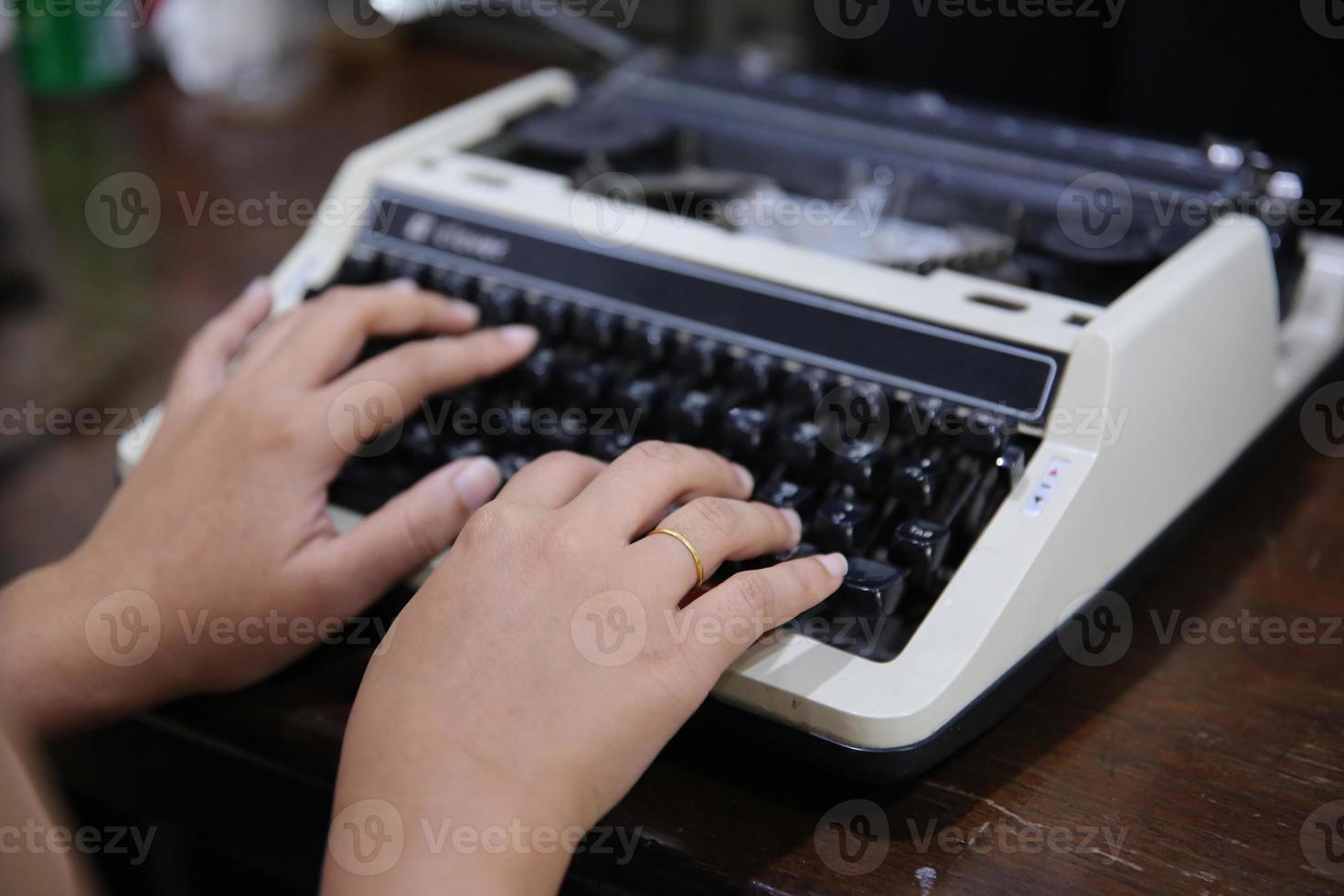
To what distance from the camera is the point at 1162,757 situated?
704 mm

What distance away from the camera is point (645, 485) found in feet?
2.21

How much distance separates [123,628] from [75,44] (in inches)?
44.4

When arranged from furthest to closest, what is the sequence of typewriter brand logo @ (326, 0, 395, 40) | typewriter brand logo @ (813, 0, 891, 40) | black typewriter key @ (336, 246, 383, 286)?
typewriter brand logo @ (326, 0, 395, 40) < typewriter brand logo @ (813, 0, 891, 40) < black typewriter key @ (336, 246, 383, 286)

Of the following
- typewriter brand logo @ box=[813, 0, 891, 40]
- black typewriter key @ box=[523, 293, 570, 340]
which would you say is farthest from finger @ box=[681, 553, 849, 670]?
typewriter brand logo @ box=[813, 0, 891, 40]

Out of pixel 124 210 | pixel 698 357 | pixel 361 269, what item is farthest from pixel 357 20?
pixel 698 357

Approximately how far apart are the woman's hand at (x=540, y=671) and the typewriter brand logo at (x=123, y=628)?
18 centimetres

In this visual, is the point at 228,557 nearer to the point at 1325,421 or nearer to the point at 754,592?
the point at 754,592

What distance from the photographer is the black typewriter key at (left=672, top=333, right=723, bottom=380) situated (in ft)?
2.79

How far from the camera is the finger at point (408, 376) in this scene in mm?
813

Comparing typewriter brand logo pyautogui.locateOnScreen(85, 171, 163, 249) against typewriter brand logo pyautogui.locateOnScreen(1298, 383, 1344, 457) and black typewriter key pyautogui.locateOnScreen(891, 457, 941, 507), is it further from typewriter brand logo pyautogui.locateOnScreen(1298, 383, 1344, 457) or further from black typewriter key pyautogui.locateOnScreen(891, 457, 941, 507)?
typewriter brand logo pyautogui.locateOnScreen(1298, 383, 1344, 457)

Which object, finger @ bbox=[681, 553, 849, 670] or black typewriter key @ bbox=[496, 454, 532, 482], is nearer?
finger @ bbox=[681, 553, 849, 670]

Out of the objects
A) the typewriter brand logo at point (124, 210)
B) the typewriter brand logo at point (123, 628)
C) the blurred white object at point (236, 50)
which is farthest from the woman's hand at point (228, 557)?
the blurred white object at point (236, 50)

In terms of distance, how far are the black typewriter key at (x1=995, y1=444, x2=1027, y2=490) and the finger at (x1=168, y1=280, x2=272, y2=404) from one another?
53 centimetres

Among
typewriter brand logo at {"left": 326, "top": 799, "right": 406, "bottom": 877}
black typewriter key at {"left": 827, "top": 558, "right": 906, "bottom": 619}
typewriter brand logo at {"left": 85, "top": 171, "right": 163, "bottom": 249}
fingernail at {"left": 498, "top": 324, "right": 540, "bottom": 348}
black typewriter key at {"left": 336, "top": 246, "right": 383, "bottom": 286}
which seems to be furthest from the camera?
typewriter brand logo at {"left": 85, "top": 171, "right": 163, "bottom": 249}
